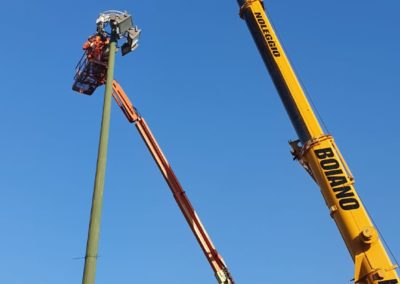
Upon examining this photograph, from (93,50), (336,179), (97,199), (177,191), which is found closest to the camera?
(97,199)

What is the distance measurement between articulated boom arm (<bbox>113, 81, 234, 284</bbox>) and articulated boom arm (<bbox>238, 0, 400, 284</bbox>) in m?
5.54

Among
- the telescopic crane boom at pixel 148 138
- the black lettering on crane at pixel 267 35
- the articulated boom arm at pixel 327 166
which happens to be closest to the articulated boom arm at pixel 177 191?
the telescopic crane boom at pixel 148 138

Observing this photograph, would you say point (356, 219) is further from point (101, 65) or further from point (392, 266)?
point (101, 65)

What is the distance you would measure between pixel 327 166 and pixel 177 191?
6959 millimetres

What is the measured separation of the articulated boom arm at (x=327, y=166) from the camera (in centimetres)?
1221

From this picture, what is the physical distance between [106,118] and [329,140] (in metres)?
9.28

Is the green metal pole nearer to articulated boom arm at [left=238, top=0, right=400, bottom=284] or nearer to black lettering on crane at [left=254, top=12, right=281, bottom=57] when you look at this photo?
articulated boom arm at [left=238, top=0, right=400, bottom=284]

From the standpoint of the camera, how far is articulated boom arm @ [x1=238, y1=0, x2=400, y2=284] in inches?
481

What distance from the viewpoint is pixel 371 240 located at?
1220 cm

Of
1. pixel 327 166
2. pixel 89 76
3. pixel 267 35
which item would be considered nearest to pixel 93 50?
pixel 89 76

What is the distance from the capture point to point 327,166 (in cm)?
1340

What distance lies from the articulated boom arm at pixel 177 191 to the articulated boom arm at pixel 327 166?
5535mm

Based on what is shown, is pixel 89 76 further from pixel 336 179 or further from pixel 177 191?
pixel 336 179

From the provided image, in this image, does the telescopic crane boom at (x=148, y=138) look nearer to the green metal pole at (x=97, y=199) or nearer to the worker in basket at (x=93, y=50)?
the worker in basket at (x=93, y=50)
